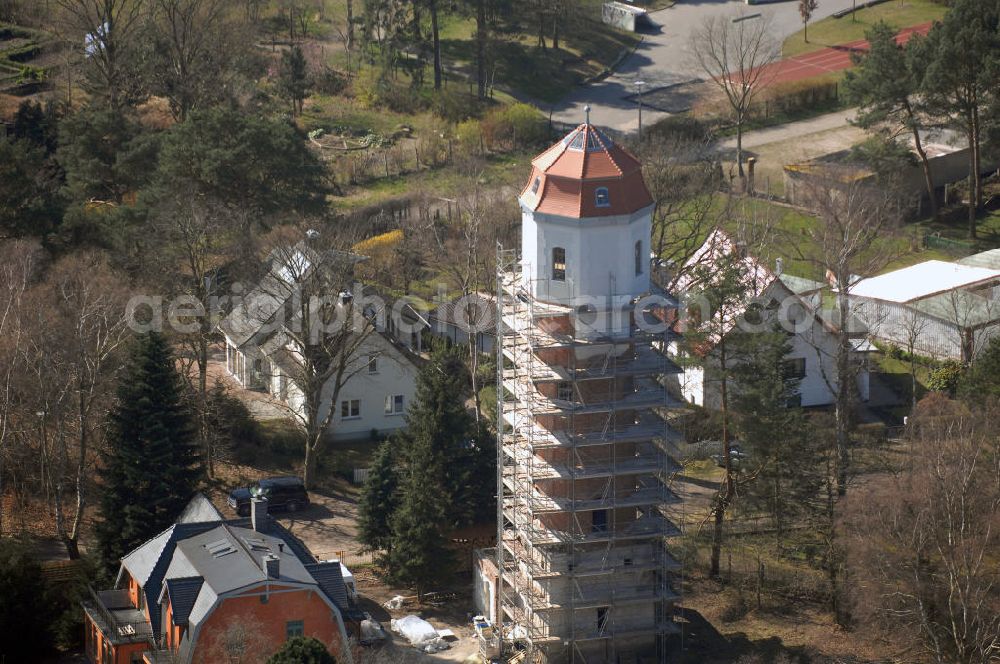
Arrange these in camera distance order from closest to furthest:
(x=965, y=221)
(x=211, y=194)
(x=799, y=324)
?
(x=799, y=324), (x=211, y=194), (x=965, y=221)

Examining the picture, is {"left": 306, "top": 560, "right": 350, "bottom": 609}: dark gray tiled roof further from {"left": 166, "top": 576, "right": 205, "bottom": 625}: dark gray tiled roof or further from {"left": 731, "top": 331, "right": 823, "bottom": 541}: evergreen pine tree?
{"left": 731, "top": 331, "right": 823, "bottom": 541}: evergreen pine tree

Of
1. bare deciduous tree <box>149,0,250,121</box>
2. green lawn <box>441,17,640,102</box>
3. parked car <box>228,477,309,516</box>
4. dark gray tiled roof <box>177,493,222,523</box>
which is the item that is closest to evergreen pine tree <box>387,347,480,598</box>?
dark gray tiled roof <box>177,493,222,523</box>

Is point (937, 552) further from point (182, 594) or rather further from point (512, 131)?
point (512, 131)

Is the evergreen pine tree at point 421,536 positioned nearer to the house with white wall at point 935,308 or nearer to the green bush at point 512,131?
the house with white wall at point 935,308

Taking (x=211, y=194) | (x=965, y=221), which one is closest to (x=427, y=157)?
(x=211, y=194)

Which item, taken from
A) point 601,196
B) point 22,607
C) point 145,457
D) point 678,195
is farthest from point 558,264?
point 678,195

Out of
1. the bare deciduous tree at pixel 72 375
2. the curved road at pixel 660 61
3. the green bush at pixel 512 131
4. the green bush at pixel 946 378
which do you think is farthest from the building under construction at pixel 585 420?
the curved road at pixel 660 61

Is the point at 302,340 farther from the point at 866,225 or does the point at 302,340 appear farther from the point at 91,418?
the point at 866,225
